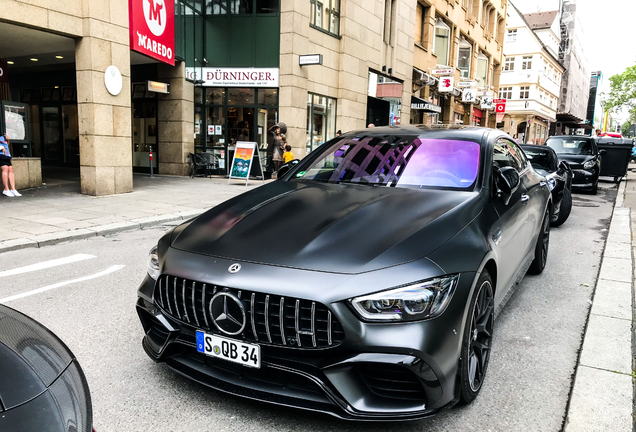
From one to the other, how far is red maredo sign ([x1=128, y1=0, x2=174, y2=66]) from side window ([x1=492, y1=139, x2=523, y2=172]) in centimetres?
1114

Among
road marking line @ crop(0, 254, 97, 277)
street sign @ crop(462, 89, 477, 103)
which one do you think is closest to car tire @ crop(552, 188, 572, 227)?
road marking line @ crop(0, 254, 97, 277)

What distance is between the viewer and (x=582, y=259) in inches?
257

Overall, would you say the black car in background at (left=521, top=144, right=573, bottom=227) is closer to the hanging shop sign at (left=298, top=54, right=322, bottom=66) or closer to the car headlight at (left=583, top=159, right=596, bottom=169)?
the car headlight at (left=583, top=159, right=596, bottom=169)

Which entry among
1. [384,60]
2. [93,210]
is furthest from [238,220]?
[384,60]

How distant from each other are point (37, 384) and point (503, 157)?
12.0ft

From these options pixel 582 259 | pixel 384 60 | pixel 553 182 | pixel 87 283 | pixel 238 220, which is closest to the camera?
pixel 238 220

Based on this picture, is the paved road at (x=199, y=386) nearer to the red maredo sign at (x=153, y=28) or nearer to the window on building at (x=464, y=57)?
the red maredo sign at (x=153, y=28)

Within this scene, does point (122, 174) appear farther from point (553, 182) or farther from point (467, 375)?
point (467, 375)

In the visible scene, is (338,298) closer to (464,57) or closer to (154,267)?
(154,267)

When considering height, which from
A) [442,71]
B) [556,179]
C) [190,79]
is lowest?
[556,179]

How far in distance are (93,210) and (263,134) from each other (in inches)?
381

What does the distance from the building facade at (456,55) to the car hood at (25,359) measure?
86.2ft

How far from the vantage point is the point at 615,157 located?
18.5 metres

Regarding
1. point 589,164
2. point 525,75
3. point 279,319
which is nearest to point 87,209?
point 279,319
